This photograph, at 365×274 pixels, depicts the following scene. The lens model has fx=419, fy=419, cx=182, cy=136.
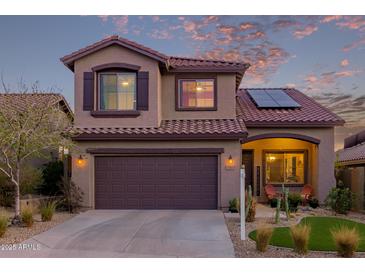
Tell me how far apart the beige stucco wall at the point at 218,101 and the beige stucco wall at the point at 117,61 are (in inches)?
35.1

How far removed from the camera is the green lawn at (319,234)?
32.7ft

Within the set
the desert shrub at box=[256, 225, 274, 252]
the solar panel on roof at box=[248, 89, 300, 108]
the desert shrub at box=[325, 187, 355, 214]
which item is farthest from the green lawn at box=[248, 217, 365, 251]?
the solar panel on roof at box=[248, 89, 300, 108]

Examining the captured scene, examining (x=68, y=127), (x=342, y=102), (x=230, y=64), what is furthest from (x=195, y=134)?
(x=342, y=102)

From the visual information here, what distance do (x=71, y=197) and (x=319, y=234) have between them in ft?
29.6

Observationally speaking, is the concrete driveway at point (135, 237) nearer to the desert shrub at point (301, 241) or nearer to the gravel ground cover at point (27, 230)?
the gravel ground cover at point (27, 230)

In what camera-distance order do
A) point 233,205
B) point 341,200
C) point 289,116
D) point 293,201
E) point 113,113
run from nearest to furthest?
point 233,205
point 341,200
point 293,201
point 113,113
point 289,116

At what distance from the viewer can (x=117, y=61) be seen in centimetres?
1712

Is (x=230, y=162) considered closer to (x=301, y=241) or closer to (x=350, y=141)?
(x=301, y=241)

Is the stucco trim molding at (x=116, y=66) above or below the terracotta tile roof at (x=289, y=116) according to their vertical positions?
above

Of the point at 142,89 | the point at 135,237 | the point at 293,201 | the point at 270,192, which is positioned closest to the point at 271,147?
the point at 270,192

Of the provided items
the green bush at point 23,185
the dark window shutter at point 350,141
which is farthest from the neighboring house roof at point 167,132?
the dark window shutter at point 350,141

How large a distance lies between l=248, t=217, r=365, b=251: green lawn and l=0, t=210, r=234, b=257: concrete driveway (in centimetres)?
130

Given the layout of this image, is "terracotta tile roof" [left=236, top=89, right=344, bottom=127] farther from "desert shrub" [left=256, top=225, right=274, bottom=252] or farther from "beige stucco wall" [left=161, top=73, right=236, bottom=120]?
"desert shrub" [left=256, top=225, right=274, bottom=252]
